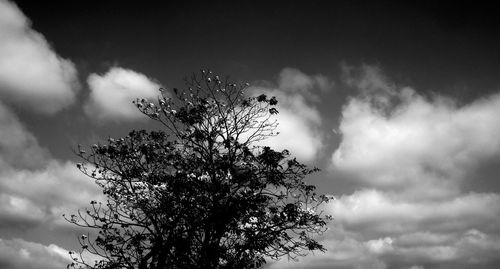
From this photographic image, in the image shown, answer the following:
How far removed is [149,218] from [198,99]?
633cm

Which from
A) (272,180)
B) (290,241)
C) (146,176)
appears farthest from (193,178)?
(290,241)

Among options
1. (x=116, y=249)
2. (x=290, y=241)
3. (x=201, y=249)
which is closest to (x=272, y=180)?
(x=290, y=241)

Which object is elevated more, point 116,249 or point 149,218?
point 149,218

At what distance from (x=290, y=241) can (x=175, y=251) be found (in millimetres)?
5356

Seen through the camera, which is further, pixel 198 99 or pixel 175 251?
pixel 198 99

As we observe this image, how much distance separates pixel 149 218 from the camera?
17375 millimetres

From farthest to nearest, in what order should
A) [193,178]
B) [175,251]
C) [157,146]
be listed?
[157,146], [193,178], [175,251]

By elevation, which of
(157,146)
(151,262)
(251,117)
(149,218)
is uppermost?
(251,117)

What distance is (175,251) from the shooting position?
15.6 metres

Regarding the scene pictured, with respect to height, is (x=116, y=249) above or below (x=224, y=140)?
below

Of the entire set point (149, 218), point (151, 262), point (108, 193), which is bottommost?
point (151, 262)

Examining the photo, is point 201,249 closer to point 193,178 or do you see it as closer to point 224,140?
point 193,178

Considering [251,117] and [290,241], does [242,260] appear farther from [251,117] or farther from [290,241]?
[251,117]

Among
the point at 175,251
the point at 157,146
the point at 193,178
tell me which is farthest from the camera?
the point at 157,146
